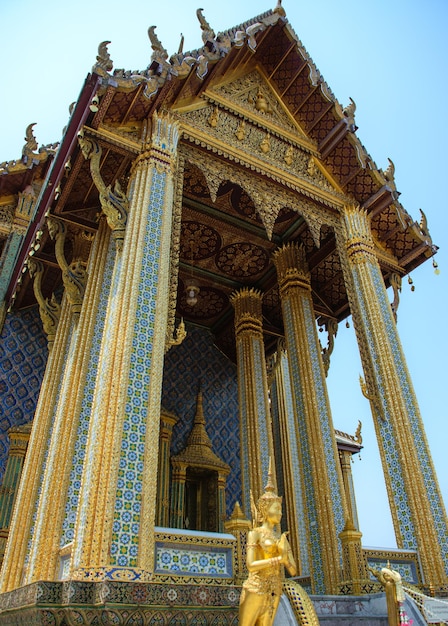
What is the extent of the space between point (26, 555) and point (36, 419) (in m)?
1.64

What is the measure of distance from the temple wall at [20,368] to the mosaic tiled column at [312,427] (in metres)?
3.97

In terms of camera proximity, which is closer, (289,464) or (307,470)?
(307,470)

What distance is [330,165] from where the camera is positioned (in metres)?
7.91

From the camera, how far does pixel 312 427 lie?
7.13m

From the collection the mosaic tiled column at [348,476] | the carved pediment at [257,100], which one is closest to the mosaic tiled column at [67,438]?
the carved pediment at [257,100]

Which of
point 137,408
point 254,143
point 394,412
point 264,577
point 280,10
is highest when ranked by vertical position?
point 280,10

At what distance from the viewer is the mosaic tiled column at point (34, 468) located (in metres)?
5.54

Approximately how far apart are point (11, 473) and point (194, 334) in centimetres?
434

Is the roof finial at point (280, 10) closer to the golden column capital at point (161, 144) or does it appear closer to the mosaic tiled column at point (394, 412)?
the golden column capital at point (161, 144)

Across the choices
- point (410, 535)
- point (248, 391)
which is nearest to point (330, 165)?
point (248, 391)

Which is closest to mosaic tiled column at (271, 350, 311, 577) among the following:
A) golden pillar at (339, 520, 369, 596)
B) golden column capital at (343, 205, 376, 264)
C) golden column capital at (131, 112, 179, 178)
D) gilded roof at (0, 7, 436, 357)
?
golden pillar at (339, 520, 369, 596)

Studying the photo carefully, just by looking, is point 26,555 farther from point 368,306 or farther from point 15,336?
point 368,306

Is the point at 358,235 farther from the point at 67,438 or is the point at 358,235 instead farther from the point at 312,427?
the point at 67,438

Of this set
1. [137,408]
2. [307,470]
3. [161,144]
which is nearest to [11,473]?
[307,470]
